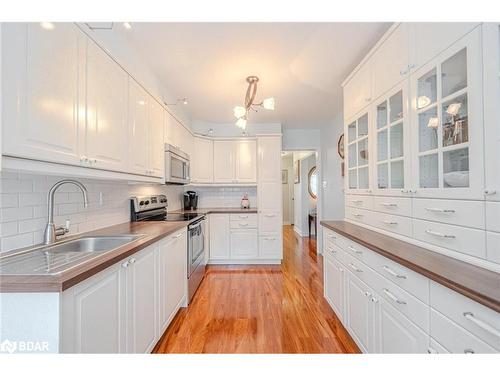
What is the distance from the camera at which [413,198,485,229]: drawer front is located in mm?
975

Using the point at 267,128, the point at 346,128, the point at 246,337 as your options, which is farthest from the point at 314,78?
the point at 246,337

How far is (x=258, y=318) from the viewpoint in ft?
6.85

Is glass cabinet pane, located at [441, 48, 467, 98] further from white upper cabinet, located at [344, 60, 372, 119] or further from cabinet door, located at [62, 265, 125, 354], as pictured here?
cabinet door, located at [62, 265, 125, 354]

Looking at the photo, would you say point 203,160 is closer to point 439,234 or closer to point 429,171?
point 429,171

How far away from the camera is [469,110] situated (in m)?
0.99

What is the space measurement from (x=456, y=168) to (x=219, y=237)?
3.11 meters

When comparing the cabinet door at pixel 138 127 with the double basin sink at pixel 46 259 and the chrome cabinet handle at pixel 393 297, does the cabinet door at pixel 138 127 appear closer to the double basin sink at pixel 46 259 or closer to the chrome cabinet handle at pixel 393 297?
the double basin sink at pixel 46 259

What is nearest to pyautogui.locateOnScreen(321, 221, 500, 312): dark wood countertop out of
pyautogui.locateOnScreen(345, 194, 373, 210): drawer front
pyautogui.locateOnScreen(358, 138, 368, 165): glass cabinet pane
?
pyautogui.locateOnScreen(345, 194, 373, 210): drawer front

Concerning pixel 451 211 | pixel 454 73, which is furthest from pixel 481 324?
pixel 454 73

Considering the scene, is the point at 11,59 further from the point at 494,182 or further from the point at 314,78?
the point at 314,78

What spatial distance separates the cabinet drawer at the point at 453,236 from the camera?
963 mm

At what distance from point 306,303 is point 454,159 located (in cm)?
193

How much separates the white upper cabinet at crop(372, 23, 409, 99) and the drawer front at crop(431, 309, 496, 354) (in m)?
1.42

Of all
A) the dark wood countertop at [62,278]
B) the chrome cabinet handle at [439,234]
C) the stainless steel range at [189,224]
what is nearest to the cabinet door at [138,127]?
the stainless steel range at [189,224]
